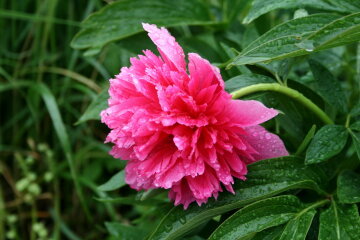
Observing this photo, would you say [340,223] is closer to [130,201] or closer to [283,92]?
[283,92]

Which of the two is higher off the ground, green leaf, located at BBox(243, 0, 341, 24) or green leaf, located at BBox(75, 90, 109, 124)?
A: green leaf, located at BBox(243, 0, 341, 24)

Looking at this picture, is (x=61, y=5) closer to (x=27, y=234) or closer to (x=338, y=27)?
(x=27, y=234)

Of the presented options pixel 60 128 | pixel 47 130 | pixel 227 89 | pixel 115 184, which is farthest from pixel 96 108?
pixel 47 130

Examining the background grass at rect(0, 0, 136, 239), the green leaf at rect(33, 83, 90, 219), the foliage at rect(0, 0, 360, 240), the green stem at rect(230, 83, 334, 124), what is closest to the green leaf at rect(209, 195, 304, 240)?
the foliage at rect(0, 0, 360, 240)

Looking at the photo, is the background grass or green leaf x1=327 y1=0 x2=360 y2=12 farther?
the background grass

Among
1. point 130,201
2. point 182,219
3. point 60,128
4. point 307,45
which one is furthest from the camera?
point 60,128

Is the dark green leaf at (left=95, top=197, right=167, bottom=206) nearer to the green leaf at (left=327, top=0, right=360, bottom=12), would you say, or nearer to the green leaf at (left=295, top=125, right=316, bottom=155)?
the green leaf at (left=295, top=125, right=316, bottom=155)
